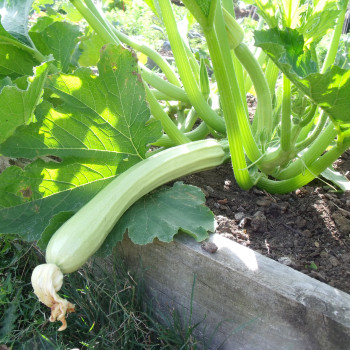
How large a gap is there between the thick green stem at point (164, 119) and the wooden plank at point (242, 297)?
0.41 meters

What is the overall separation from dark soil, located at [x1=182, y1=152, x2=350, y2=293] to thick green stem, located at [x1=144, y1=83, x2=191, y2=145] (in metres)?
0.16

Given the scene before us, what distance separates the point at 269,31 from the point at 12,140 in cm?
74

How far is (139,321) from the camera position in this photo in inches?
49.0

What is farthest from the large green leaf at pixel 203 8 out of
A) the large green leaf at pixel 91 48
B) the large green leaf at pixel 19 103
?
the large green leaf at pixel 91 48

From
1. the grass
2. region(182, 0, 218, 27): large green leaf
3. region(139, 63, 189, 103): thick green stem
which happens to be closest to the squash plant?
region(182, 0, 218, 27): large green leaf

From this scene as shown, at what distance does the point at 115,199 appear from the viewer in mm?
1228

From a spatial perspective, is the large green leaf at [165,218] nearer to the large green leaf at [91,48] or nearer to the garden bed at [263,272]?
the garden bed at [263,272]

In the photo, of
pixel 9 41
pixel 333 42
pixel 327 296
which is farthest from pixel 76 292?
pixel 333 42

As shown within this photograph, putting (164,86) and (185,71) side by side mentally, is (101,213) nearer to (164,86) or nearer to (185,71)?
(185,71)

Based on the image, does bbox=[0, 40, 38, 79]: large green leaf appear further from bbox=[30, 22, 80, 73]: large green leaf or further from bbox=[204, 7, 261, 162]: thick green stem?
bbox=[204, 7, 261, 162]: thick green stem

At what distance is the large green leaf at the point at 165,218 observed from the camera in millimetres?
1193

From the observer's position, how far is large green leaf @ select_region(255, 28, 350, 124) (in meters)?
0.98

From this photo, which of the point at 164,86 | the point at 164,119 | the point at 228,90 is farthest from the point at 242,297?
the point at 164,86

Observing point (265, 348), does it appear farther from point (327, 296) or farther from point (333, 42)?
point (333, 42)
